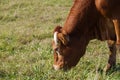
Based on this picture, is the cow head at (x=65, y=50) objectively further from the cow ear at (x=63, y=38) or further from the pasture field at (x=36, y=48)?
the pasture field at (x=36, y=48)

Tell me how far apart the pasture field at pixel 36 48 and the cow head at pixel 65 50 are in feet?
0.49

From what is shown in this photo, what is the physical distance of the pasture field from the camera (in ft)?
23.6

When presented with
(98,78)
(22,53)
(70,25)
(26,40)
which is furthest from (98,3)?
(26,40)

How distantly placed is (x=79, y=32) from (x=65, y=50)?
1.28 ft

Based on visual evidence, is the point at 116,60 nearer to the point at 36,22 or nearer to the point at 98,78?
the point at 98,78

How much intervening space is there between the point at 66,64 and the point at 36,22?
465 cm

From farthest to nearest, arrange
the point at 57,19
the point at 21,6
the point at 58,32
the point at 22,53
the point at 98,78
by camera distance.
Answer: the point at 21,6 < the point at 57,19 < the point at 22,53 < the point at 58,32 < the point at 98,78

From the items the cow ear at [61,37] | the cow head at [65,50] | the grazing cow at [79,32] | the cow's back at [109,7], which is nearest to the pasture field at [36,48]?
the cow head at [65,50]

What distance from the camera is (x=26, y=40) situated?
387 inches

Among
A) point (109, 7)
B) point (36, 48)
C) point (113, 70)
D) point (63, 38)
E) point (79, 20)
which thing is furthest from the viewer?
point (36, 48)

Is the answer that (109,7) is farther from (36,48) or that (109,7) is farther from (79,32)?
(36,48)

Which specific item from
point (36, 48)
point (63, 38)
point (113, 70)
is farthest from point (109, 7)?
point (36, 48)

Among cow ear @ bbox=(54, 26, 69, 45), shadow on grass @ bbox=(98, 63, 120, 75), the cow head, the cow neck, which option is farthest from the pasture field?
the cow neck

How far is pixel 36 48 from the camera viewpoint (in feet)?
29.6
